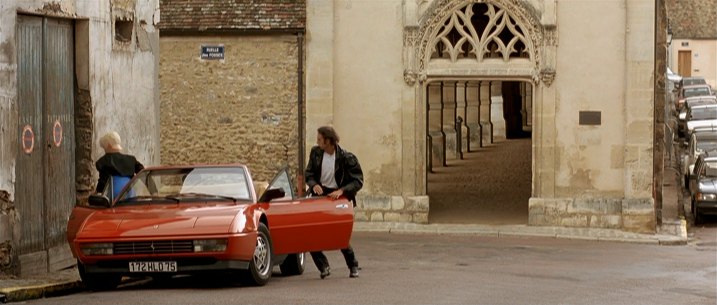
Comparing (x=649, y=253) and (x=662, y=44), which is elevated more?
(x=662, y=44)

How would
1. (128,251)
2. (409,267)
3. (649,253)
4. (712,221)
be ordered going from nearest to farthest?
(128,251) → (409,267) → (649,253) → (712,221)

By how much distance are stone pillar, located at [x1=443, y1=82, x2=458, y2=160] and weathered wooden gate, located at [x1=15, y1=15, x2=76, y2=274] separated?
27.3m

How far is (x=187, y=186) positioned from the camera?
57.5 feet

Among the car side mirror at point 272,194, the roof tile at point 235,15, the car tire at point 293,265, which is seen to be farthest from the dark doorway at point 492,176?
the car side mirror at point 272,194

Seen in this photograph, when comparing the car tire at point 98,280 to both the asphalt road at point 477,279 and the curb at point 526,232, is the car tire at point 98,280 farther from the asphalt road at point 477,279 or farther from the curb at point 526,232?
the curb at point 526,232

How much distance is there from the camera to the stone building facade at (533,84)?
31.4 meters

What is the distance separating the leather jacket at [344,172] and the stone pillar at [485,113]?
33.8 metres

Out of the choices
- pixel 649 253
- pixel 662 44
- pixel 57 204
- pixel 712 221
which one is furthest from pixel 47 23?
pixel 712 221

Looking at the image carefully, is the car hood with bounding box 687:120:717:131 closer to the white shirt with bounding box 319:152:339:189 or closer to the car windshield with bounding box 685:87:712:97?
the car windshield with bounding box 685:87:712:97

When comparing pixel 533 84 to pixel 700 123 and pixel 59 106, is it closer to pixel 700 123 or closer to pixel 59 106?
pixel 59 106

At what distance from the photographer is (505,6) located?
103 feet

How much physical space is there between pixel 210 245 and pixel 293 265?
10.4ft

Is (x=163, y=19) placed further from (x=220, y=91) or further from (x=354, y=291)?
(x=354, y=291)

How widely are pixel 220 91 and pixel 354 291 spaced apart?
1649 cm
